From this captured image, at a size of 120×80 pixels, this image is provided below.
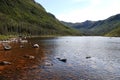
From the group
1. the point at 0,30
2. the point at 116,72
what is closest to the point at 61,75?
the point at 116,72

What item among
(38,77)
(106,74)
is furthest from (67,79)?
(106,74)

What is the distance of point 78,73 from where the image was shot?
41.8 m

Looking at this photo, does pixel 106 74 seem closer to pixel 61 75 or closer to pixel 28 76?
pixel 61 75

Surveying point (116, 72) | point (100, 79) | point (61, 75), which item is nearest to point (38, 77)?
point (61, 75)

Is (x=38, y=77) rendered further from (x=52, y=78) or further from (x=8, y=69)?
(x=8, y=69)

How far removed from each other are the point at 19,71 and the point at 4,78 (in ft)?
20.0

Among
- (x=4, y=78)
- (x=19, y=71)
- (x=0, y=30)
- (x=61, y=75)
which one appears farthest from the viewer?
(x=0, y=30)

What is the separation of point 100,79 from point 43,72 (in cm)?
1178

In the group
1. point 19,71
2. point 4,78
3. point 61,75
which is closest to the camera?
point 4,78

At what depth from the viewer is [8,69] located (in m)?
43.9

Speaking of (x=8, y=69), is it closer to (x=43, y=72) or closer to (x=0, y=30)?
(x=43, y=72)

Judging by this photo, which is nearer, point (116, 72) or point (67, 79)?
point (67, 79)

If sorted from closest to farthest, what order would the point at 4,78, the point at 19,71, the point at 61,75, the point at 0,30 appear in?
the point at 4,78, the point at 61,75, the point at 19,71, the point at 0,30

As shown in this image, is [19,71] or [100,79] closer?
[100,79]
